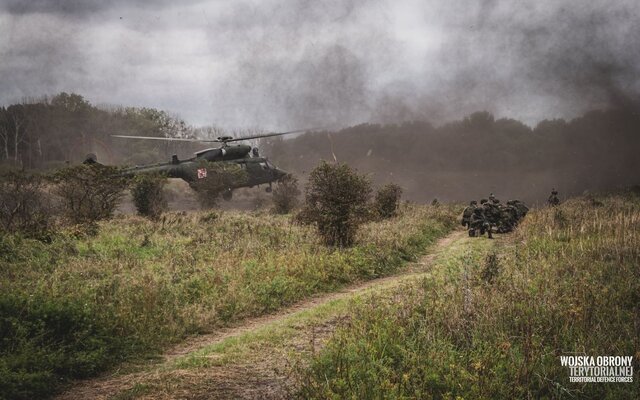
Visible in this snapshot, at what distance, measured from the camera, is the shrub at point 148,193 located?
94.7 feet

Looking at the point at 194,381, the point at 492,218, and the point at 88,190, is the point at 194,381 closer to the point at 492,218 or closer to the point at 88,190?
the point at 492,218

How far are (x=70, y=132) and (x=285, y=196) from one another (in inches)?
1932

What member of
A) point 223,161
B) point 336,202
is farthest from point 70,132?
point 336,202

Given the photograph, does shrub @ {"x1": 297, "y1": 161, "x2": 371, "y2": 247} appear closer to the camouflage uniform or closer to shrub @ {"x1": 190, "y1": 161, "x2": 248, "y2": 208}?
the camouflage uniform

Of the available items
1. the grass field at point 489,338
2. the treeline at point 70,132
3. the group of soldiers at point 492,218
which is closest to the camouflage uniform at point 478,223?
the group of soldiers at point 492,218

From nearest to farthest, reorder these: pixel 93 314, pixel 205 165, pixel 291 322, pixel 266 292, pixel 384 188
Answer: pixel 93 314, pixel 291 322, pixel 266 292, pixel 384 188, pixel 205 165

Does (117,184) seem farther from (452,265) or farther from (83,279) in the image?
(452,265)

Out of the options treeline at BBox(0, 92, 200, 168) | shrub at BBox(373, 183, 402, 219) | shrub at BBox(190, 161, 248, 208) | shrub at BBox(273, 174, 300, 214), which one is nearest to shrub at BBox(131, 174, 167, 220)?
shrub at BBox(190, 161, 248, 208)

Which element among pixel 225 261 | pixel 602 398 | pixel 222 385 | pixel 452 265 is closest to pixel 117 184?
pixel 225 261

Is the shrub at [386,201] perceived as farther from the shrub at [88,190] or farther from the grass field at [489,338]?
the grass field at [489,338]

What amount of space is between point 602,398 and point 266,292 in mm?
7518

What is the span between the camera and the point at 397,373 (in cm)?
582

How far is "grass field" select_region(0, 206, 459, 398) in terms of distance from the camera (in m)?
7.08

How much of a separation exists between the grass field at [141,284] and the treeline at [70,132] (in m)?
54.8
